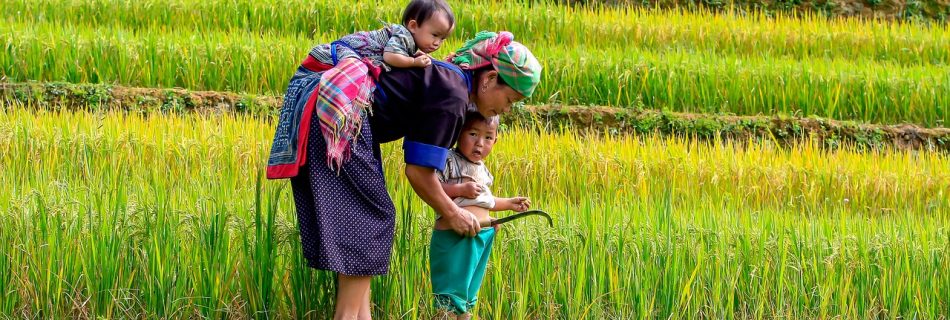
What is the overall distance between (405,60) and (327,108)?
22cm

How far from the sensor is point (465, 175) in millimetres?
3127

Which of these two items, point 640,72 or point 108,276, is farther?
point 640,72

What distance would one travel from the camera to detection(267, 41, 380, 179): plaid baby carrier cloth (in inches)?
113

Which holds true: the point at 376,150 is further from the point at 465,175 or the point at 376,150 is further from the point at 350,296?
the point at 350,296

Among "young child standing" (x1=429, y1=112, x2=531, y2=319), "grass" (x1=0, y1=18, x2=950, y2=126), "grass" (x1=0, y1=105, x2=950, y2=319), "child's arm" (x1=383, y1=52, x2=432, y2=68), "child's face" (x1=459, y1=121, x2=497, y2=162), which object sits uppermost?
"child's arm" (x1=383, y1=52, x2=432, y2=68)

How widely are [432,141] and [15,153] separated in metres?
2.69

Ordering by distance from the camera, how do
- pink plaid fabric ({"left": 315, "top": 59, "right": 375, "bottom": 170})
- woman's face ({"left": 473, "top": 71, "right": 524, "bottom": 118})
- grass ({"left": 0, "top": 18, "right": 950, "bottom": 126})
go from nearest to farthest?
pink plaid fabric ({"left": 315, "top": 59, "right": 375, "bottom": 170}) → woman's face ({"left": 473, "top": 71, "right": 524, "bottom": 118}) → grass ({"left": 0, "top": 18, "right": 950, "bottom": 126})

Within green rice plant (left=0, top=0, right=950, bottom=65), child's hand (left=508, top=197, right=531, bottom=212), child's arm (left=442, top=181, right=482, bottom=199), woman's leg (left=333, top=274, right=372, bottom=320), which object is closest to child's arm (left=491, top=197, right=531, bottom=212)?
child's hand (left=508, top=197, right=531, bottom=212)

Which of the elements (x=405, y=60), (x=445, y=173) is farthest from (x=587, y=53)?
(x=405, y=60)

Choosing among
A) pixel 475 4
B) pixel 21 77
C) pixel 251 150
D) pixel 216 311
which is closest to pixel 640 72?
pixel 475 4

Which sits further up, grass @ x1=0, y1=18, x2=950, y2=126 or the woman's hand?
the woman's hand

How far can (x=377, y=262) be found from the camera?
3.01 m

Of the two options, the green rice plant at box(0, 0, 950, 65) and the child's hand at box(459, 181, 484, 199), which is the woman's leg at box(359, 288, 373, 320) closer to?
the child's hand at box(459, 181, 484, 199)

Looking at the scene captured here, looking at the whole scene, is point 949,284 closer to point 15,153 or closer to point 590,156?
point 590,156
